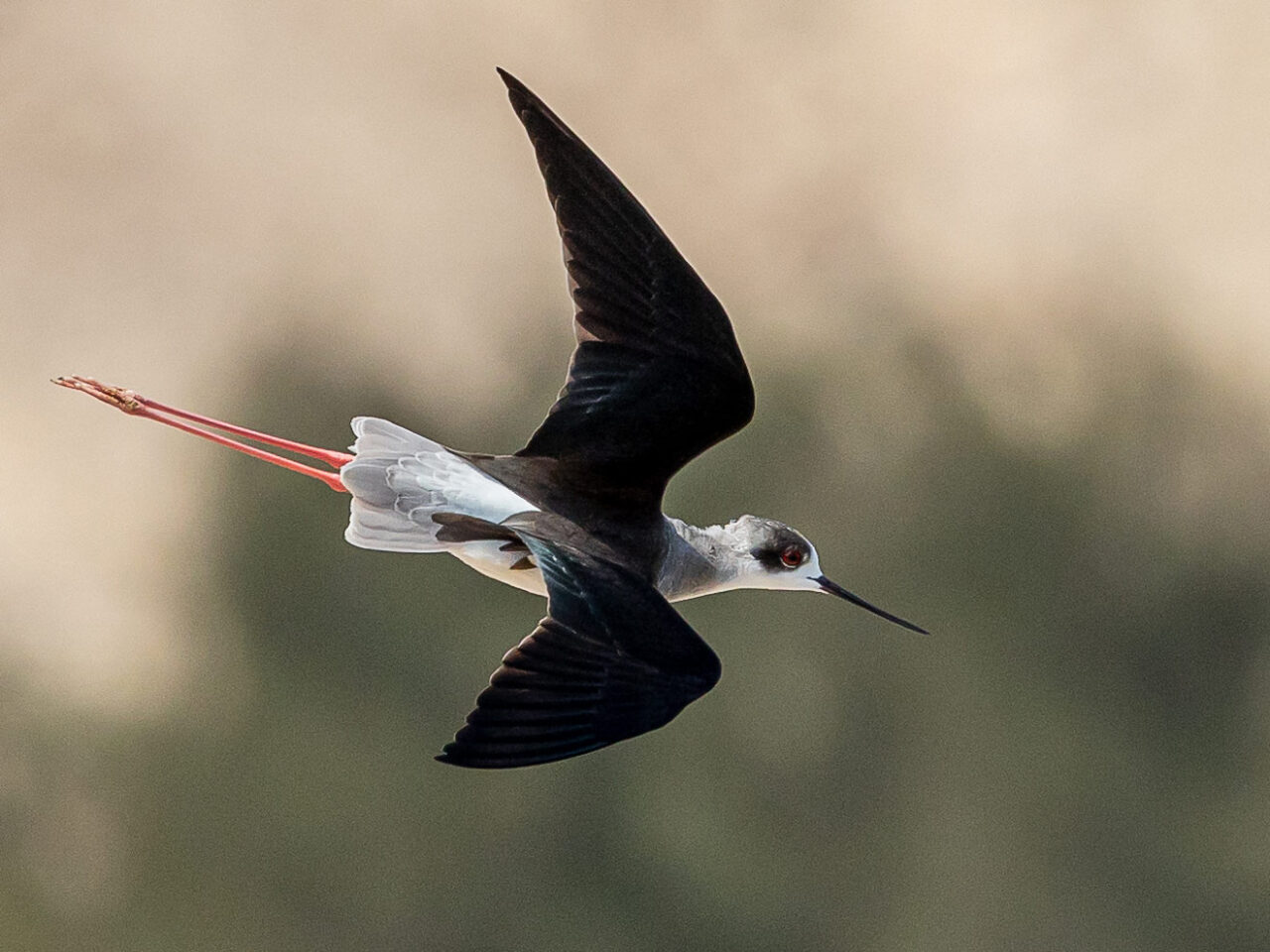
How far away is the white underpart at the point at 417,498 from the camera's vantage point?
182cm

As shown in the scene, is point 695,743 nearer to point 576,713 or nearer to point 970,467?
point 970,467

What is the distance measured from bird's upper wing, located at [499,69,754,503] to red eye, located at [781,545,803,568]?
0.62 feet

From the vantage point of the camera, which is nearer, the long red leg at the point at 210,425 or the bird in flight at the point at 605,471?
the bird in flight at the point at 605,471

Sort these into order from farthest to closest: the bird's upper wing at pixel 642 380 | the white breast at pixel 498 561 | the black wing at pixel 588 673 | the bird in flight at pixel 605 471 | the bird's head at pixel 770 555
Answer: the bird's head at pixel 770 555, the bird's upper wing at pixel 642 380, the white breast at pixel 498 561, the bird in flight at pixel 605 471, the black wing at pixel 588 673

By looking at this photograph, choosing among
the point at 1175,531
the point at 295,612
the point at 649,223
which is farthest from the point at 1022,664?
the point at 649,223

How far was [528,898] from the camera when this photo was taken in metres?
5.22

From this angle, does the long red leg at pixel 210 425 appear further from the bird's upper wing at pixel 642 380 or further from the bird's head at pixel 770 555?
the bird's head at pixel 770 555

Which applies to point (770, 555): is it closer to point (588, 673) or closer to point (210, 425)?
point (588, 673)

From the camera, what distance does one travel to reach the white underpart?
1.82m

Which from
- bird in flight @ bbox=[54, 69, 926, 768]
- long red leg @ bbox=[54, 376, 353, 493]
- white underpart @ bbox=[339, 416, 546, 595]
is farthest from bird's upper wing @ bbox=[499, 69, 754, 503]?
long red leg @ bbox=[54, 376, 353, 493]

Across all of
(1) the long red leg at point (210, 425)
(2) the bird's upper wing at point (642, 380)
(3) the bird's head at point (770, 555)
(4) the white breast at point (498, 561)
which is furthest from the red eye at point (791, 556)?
(1) the long red leg at point (210, 425)

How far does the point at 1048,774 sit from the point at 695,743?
119 cm

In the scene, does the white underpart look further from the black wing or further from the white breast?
the black wing

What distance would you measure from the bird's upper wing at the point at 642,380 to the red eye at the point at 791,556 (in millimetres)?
189
